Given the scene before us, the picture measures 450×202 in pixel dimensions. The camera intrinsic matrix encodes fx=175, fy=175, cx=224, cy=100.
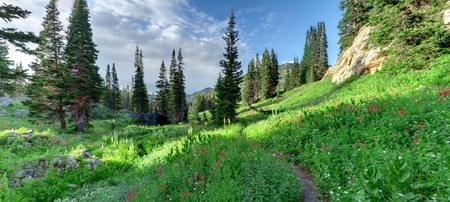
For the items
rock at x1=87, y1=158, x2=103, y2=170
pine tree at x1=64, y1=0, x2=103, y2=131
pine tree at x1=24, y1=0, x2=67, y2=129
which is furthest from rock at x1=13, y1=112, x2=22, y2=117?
rock at x1=87, y1=158, x2=103, y2=170

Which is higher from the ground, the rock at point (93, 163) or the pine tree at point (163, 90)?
the pine tree at point (163, 90)

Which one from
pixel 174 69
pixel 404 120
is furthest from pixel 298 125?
pixel 174 69

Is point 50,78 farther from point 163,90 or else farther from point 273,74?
point 273,74

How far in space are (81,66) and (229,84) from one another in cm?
1633

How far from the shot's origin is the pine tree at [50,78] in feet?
53.1

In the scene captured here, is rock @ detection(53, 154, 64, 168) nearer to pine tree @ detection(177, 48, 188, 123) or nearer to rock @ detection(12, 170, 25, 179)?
rock @ detection(12, 170, 25, 179)

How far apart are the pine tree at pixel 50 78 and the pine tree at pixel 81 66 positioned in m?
0.75

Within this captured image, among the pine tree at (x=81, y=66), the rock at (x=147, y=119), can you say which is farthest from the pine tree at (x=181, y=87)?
the pine tree at (x=81, y=66)

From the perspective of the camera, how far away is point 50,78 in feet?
57.7

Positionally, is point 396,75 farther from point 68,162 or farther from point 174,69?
point 174,69

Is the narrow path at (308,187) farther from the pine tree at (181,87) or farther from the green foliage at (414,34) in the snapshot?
the pine tree at (181,87)

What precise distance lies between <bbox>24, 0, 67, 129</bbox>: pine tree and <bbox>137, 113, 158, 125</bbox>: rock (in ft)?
65.5

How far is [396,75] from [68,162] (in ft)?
67.4

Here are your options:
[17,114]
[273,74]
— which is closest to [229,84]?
[17,114]
